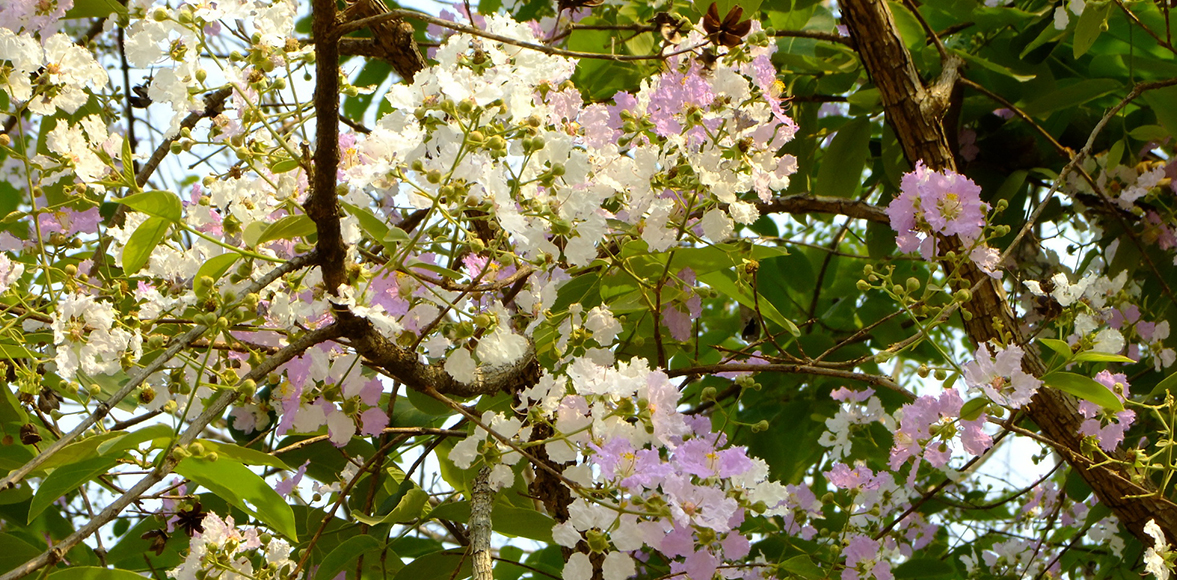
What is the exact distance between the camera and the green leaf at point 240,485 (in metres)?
0.79

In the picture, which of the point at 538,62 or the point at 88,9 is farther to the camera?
the point at 88,9

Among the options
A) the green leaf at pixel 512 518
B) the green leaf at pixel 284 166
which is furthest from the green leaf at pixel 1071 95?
the green leaf at pixel 284 166

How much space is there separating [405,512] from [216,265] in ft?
1.32

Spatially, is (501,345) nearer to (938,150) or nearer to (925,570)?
(938,150)

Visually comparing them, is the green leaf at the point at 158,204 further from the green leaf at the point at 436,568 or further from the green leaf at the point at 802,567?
the green leaf at the point at 802,567

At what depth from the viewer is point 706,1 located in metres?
1.08

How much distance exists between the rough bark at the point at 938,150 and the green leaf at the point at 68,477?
114 cm

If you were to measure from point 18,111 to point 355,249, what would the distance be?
0.46 metres

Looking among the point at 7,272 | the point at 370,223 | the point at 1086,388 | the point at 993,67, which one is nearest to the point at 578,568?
the point at 370,223

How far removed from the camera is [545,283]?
1.05m

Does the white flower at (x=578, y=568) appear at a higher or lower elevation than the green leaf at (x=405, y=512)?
lower

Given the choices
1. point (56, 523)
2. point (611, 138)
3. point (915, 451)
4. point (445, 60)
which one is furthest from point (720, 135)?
point (56, 523)

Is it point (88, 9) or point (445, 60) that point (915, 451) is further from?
point (88, 9)

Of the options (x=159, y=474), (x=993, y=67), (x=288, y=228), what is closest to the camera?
(x=159, y=474)
